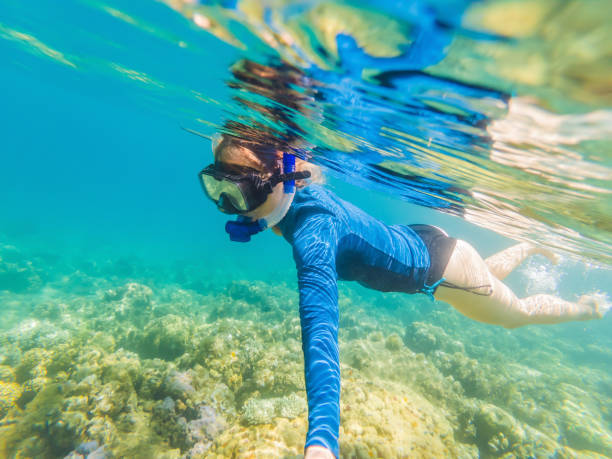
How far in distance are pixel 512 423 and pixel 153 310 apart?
576 inches

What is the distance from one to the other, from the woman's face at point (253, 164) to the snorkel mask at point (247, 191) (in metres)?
0.04

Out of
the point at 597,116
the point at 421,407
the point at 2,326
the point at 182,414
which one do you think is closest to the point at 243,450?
the point at 182,414

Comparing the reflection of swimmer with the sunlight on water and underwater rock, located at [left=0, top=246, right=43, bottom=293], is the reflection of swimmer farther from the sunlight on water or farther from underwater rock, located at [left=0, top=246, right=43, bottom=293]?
underwater rock, located at [left=0, top=246, right=43, bottom=293]

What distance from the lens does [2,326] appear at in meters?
11.4

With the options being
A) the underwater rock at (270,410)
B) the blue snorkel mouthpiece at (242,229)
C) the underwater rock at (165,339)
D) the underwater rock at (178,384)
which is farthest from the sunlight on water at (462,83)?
the underwater rock at (165,339)

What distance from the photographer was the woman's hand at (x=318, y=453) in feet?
4.77

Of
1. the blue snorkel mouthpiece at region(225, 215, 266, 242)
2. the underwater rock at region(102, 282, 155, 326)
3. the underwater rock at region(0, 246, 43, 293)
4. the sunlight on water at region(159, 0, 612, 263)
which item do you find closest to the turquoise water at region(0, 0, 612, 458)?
the sunlight on water at region(159, 0, 612, 263)

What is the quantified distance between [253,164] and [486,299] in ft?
14.4

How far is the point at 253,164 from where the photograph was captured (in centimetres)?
305

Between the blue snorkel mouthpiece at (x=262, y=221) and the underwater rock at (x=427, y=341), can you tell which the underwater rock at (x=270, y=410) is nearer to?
the blue snorkel mouthpiece at (x=262, y=221)

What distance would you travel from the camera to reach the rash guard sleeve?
1615mm

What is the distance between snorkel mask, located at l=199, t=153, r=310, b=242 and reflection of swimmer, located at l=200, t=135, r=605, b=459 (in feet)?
0.04

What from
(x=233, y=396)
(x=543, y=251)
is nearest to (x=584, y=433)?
(x=543, y=251)

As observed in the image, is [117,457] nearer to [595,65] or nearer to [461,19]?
[461,19]
